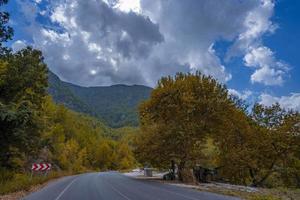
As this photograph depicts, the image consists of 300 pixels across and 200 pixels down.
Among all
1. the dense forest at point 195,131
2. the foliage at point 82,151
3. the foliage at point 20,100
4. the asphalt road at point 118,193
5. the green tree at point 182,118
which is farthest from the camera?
the foliage at point 82,151

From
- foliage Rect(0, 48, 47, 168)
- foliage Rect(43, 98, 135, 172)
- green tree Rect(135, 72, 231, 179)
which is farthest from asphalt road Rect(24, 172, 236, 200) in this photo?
foliage Rect(43, 98, 135, 172)

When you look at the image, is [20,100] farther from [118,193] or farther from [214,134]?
[214,134]

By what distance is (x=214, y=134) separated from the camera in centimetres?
4534

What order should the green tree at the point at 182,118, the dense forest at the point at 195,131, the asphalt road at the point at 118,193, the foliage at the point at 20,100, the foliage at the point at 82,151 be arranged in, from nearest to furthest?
1. the asphalt road at the point at 118,193
2. the foliage at the point at 20,100
3. the dense forest at the point at 195,131
4. the green tree at the point at 182,118
5. the foliage at the point at 82,151

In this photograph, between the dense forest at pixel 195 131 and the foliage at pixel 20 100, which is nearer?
the foliage at pixel 20 100

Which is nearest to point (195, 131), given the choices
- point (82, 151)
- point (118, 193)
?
point (118, 193)

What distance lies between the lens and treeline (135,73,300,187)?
42.3 meters

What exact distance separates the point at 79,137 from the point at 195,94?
82.4 meters

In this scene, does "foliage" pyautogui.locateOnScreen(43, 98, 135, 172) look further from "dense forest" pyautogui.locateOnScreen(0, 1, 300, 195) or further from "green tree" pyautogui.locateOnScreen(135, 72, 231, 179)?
"green tree" pyautogui.locateOnScreen(135, 72, 231, 179)

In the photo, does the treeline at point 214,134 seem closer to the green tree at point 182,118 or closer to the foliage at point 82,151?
the green tree at point 182,118

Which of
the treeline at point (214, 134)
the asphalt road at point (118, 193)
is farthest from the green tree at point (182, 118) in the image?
the asphalt road at point (118, 193)

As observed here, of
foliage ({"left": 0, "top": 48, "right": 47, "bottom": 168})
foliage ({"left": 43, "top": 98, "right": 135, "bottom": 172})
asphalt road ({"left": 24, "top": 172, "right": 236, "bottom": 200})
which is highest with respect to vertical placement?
foliage ({"left": 43, "top": 98, "right": 135, "bottom": 172})

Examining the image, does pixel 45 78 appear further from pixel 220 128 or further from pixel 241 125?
pixel 241 125

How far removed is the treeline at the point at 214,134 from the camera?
42.3 m
